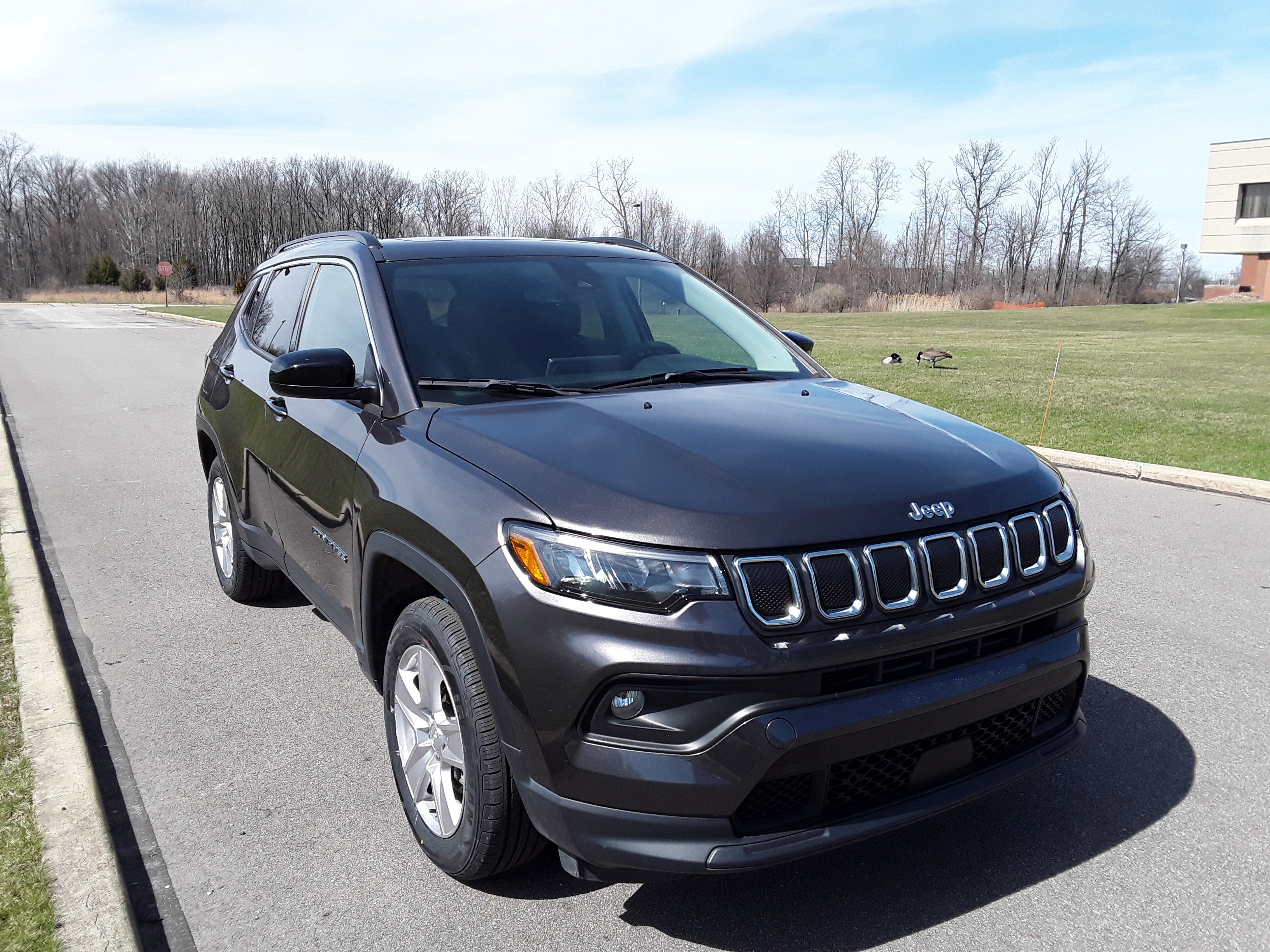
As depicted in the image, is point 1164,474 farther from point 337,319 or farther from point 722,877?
point 337,319

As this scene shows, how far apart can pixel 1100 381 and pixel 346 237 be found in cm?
1687

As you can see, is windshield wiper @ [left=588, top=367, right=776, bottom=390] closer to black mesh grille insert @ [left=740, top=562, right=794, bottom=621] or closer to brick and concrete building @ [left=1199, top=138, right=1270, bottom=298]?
black mesh grille insert @ [left=740, top=562, right=794, bottom=621]

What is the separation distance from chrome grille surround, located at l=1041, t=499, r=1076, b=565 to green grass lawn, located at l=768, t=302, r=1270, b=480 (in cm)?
698

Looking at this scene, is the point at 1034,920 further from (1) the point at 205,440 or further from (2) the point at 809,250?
(2) the point at 809,250

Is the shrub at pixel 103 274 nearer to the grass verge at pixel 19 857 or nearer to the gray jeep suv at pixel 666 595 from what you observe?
the grass verge at pixel 19 857

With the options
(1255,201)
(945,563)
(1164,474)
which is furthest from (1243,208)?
(945,563)

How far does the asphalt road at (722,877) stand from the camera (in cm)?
276

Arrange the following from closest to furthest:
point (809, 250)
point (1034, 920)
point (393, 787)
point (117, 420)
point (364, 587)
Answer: point (1034, 920), point (364, 587), point (393, 787), point (117, 420), point (809, 250)

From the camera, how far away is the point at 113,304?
70.6 m

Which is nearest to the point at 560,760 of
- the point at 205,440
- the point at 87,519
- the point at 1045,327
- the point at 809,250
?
the point at 205,440

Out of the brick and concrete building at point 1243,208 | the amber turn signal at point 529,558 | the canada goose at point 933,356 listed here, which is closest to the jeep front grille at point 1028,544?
the amber turn signal at point 529,558

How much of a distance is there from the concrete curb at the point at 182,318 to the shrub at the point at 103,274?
148ft

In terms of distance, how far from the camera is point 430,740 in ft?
9.85

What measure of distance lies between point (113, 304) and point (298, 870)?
255ft
